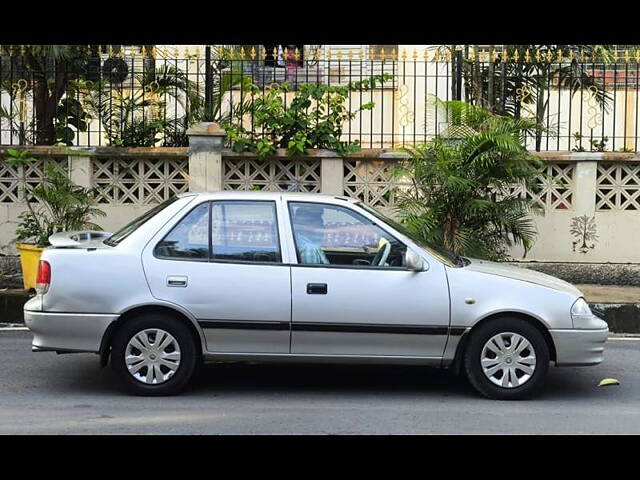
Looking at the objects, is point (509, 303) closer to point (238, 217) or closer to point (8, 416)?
point (238, 217)

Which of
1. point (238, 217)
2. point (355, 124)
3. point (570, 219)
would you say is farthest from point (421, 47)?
point (238, 217)

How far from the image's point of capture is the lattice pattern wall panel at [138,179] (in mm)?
12445

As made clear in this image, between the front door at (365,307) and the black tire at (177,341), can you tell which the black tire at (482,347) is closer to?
the front door at (365,307)

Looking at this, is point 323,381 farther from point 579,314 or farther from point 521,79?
point 521,79

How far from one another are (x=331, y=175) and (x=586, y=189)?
3.27 meters

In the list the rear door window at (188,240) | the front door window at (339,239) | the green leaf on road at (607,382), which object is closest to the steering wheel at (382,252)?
the front door window at (339,239)

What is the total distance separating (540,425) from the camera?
262 inches

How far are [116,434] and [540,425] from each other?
112 inches

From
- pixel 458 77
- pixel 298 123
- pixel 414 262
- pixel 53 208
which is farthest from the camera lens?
pixel 458 77

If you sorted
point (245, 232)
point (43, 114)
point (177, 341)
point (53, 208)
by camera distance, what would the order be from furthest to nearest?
point (43, 114)
point (53, 208)
point (245, 232)
point (177, 341)

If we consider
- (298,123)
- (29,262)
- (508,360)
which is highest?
(298,123)

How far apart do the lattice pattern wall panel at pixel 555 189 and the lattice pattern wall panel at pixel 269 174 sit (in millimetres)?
2676

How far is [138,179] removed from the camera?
1248cm

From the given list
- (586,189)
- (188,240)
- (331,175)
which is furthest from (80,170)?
(586,189)
